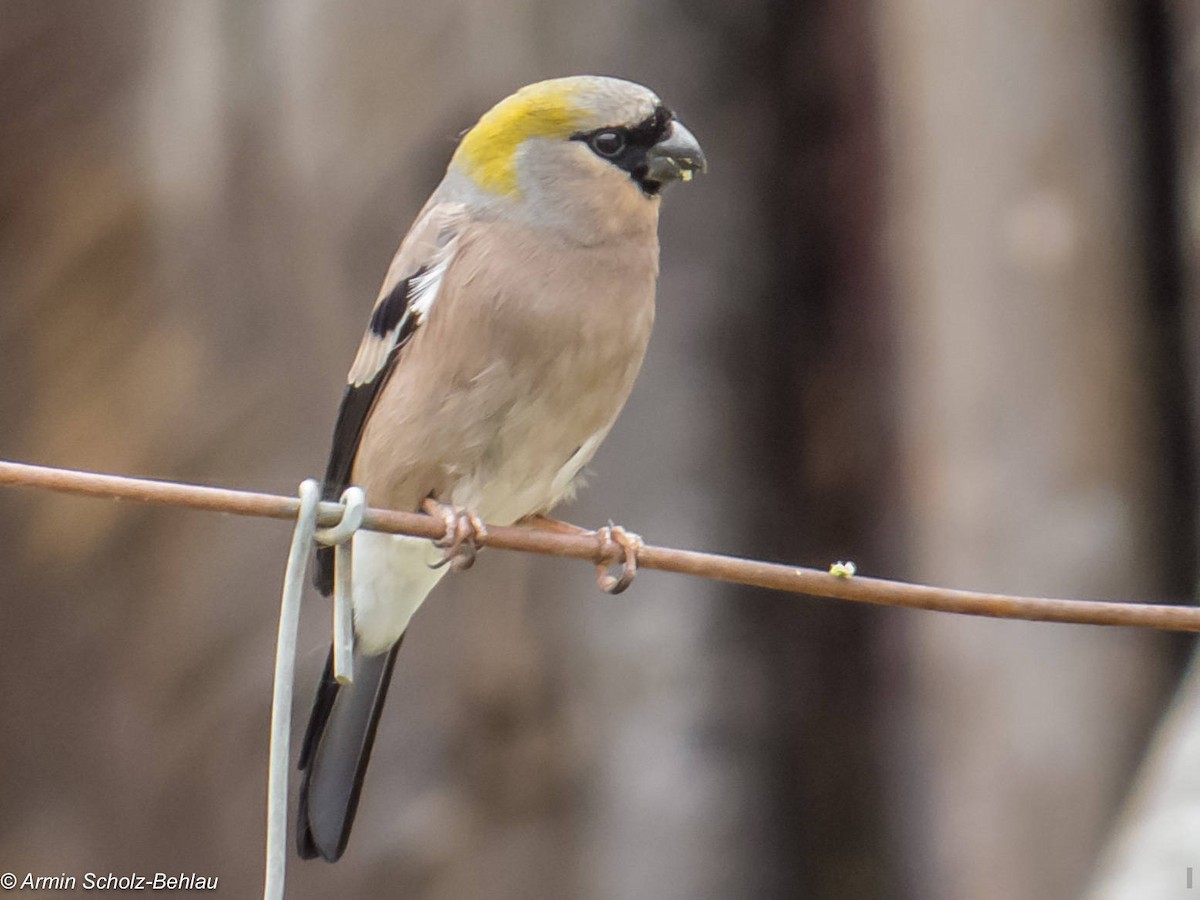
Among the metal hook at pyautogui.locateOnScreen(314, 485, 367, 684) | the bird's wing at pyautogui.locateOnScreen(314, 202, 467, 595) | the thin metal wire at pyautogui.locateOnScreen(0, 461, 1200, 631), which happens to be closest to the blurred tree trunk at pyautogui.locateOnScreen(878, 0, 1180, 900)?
the bird's wing at pyautogui.locateOnScreen(314, 202, 467, 595)

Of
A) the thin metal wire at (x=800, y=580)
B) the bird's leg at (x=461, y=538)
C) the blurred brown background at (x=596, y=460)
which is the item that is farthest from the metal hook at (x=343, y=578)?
the blurred brown background at (x=596, y=460)

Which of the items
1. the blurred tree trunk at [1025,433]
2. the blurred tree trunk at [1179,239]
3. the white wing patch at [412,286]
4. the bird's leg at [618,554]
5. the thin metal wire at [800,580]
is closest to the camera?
the thin metal wire at [800,580]

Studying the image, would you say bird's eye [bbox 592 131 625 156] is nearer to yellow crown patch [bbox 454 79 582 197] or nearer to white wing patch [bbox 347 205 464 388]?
yellow crown patch [bbox 454 79 582 197]

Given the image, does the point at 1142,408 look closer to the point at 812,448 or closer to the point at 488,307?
the point at 812,448

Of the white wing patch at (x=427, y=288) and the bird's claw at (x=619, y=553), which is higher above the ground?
the white wing patch at (x=427, y=288)

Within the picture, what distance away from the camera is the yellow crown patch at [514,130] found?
2.00m

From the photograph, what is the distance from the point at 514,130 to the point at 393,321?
1.10ft

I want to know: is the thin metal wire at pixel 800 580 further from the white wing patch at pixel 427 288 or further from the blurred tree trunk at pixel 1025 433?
the blurred tree trunk at pixel 1025 433

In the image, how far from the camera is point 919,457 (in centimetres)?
283

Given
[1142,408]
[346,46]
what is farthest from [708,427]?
[346,46]

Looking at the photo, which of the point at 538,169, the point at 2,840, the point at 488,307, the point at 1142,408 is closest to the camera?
the point at 488,307

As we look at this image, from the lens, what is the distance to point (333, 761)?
191 centimetres

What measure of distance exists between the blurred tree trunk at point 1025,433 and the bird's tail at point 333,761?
128 cm

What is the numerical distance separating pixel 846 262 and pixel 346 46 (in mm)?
1183
